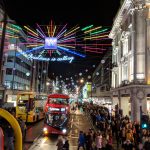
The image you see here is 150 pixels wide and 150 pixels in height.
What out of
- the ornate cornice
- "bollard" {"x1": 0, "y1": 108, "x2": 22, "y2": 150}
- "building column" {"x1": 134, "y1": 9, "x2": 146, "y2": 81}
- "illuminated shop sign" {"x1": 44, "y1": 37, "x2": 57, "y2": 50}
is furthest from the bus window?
"bollard" {"x1": 0, "y1": 108, "x2": 22, "y2": 150}

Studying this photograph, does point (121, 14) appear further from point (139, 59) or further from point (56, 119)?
point (56, 119)

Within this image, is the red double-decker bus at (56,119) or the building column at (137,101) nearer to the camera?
the red double-decker bus at (56,119)

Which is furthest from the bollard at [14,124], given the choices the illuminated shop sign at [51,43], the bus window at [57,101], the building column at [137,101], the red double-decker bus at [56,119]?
the building column at [137,101]

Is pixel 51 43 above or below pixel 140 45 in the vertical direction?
below

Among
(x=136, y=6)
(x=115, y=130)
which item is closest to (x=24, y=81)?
(x=136, y=6)

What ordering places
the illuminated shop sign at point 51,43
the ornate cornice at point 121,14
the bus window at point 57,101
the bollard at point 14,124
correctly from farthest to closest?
1. the ornate cornice at point 121,14
2. the bus window at point 57,101
3. the illuminated shop sign at point 51,43
4. the bollard at point 14,124

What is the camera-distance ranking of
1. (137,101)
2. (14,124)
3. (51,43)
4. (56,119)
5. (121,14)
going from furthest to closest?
(121,14)
(137,101)
(56,119)
(51,43)
(14,124)

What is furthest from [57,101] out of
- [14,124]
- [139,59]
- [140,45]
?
[14,124]

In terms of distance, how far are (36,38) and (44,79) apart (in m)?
110

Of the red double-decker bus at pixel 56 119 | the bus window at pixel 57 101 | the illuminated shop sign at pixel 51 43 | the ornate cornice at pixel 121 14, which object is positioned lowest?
the red double-decker bus at pixel 56 119

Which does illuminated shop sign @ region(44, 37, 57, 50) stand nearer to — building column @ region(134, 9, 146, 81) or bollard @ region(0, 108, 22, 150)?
building column @ region(134, 9, 146, 81)

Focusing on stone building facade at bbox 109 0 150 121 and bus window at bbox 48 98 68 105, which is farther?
stone building facade at bbox 109 0 150 121

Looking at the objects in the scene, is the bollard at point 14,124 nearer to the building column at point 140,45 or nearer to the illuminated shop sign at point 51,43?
the illuminated shop sign at point 51,43

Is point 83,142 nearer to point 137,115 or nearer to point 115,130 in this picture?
point 115,130
